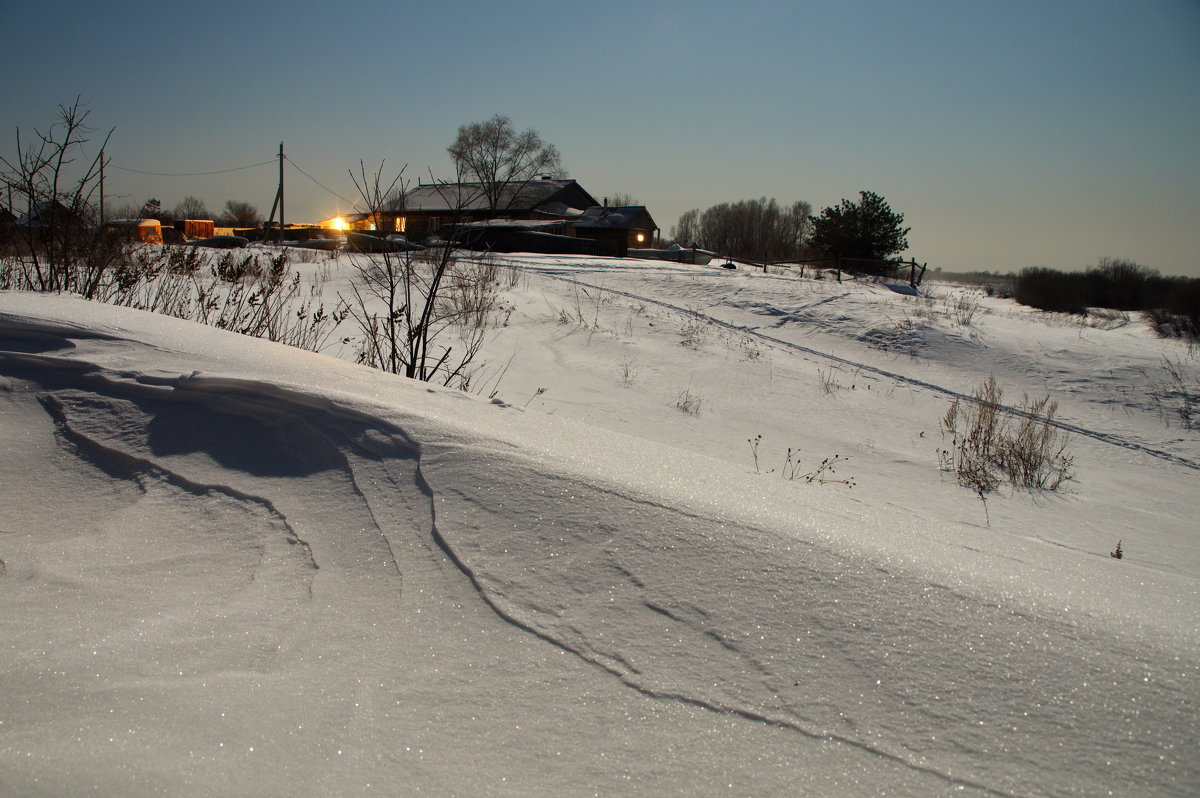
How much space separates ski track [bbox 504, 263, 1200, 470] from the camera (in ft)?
22.5

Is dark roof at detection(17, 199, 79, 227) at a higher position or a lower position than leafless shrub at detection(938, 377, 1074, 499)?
higher

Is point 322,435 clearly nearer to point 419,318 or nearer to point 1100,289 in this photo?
point 419,318

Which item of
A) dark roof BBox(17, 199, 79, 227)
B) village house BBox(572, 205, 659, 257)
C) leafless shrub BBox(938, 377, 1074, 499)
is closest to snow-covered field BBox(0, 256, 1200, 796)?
leafless shrub BBox(938, 377, 1074, 499)

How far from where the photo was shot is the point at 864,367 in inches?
375

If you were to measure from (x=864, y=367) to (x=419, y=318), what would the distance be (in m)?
6.23

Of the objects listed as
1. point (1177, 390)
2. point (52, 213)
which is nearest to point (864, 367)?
point (1177, 390)

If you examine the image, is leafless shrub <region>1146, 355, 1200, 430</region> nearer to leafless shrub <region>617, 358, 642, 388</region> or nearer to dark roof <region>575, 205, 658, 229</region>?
leafless shrub <region>617, 358, 642, 388</region>

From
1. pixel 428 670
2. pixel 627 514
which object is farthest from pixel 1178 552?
pixel 428 670

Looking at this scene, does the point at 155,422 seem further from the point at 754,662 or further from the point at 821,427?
the point at 821,427

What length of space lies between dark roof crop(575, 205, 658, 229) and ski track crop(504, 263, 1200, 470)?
26.5 metres

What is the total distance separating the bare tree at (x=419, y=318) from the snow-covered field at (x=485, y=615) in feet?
7.23

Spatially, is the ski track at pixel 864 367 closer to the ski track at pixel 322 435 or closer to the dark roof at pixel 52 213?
the ski track at pixel 322 435

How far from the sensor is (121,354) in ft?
8.11

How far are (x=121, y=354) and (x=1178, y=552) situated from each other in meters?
5.67
